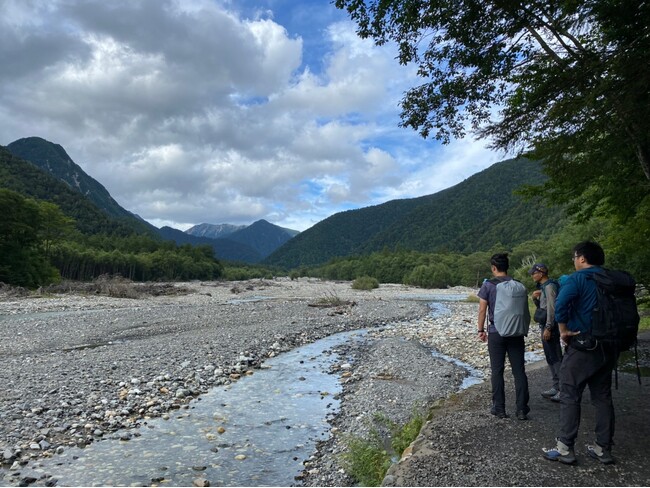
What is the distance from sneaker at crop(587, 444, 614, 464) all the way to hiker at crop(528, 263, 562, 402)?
7.46ft

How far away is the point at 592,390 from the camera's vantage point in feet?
16.8

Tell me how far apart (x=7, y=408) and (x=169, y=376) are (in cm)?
388

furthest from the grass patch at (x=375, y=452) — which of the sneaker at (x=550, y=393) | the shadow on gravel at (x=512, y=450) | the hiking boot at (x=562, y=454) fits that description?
the sneaker at (x=550, y=393)

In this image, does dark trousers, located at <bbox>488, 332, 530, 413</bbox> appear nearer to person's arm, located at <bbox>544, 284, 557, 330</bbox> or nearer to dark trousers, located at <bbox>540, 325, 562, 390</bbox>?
person's arm, located at <bbox>544, 284, 557, 330</bbox>

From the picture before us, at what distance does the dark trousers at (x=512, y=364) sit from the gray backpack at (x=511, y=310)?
0.21 meters

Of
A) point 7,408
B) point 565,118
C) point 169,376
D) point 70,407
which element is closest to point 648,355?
point 565,118

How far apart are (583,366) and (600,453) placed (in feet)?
3.38

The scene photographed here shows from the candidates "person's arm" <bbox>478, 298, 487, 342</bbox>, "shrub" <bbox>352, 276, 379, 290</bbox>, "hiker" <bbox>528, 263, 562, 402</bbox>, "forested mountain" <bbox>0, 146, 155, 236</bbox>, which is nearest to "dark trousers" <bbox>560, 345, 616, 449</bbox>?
"person's arm" <bbox>478, 298, 487, 342</bbox>

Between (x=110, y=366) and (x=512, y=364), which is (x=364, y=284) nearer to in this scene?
(x=110, y=366)

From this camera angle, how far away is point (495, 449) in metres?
5.52

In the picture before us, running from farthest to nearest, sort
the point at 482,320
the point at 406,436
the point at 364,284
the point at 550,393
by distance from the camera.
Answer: the point at 364,284
the point at 550,393
the point at 406,436
the point at 482,320

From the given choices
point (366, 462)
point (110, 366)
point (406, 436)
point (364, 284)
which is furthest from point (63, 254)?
point (366, 462)

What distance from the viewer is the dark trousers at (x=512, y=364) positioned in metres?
6.70

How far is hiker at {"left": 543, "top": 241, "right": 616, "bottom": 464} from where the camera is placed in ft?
16.3
